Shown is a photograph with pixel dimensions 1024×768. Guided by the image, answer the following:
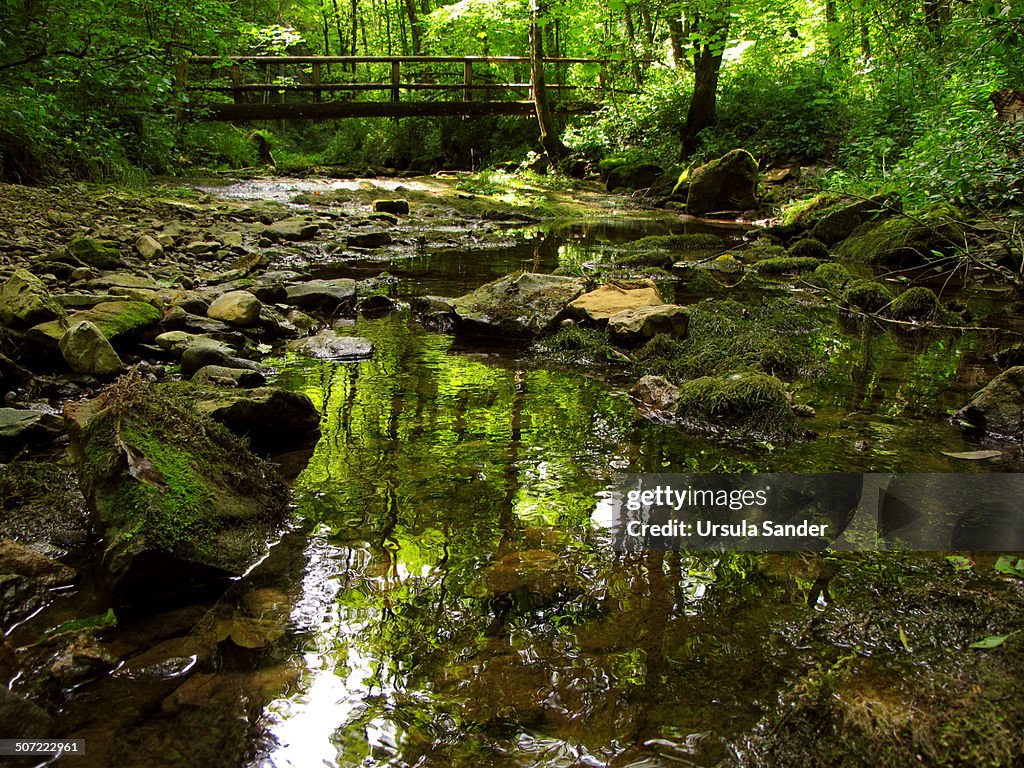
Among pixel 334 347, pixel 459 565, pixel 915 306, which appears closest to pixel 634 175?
pixel 915 306

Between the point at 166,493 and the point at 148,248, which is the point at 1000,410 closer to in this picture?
the point at 166,493

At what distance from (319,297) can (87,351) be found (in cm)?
302

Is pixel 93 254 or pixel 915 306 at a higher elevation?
pixel 93 254

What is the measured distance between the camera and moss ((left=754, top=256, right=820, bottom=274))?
9.29 metres

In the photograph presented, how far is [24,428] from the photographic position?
11.1 ft

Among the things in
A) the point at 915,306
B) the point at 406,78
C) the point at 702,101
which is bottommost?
the point at 915,306

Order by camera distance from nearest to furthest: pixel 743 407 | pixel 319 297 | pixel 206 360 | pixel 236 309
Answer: pixel 743 407 → pixel 206 360 → pixel 236 309 → pixel 319 297

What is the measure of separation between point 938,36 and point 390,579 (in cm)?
727

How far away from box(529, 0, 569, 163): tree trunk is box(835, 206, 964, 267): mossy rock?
12.9 m

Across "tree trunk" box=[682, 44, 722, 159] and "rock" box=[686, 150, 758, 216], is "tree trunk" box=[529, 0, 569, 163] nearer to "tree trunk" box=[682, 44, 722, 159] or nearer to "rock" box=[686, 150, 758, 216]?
"tree trunk" box=[682, 44, 722, 159]

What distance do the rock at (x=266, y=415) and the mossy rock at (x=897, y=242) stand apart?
24.4ft

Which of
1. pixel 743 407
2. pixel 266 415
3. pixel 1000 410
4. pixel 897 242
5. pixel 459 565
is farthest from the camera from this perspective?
pixel 897 242

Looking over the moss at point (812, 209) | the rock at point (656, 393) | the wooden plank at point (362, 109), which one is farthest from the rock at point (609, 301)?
the wooden plank at point (362, 109)

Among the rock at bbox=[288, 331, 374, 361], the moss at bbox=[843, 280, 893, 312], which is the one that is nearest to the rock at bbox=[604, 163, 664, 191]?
the moss at bbox=[843, 280, 893, 312]
